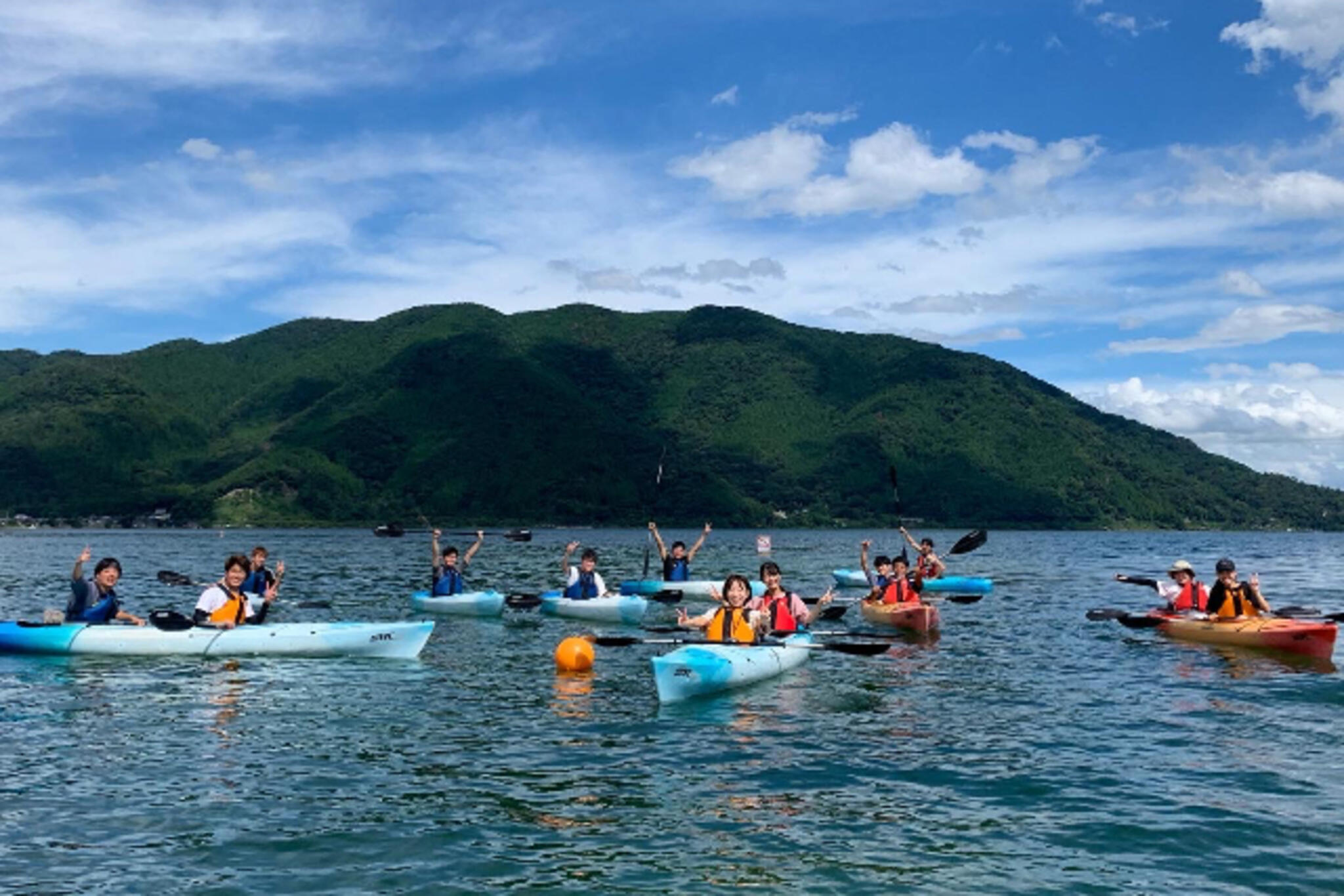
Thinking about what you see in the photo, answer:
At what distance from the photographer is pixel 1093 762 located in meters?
14.1

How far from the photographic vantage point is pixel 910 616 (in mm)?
28688

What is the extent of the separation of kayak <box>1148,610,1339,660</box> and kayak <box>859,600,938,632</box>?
565cm

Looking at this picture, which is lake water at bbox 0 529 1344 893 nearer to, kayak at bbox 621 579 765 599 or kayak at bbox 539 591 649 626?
kayak at bbox 539 591 649 626

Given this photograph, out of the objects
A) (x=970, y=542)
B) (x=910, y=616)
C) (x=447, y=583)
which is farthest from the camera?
(x=970, y=542)

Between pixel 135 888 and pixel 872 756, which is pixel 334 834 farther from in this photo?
pixel 872 756

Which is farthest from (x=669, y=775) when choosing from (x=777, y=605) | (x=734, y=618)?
(x=777, y=605)

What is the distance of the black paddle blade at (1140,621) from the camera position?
88.4 feet

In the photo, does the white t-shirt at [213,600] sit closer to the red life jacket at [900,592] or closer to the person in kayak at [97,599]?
the person in kayak at [97,599]

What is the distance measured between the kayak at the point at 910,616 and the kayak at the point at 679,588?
5.77m

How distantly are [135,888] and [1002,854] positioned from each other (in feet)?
25.3

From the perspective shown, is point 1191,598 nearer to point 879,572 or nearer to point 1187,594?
point 1187,594

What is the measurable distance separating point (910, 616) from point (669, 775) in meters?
16.6

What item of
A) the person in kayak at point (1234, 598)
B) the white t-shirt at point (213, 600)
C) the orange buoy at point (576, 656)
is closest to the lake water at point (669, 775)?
the orange buoy at point (576, 656)

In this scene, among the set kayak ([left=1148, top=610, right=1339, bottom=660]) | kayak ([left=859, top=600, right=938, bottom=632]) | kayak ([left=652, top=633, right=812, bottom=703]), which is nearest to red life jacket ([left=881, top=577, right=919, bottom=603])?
kayak ([left=859, top=600, right=938, bottom=632])
